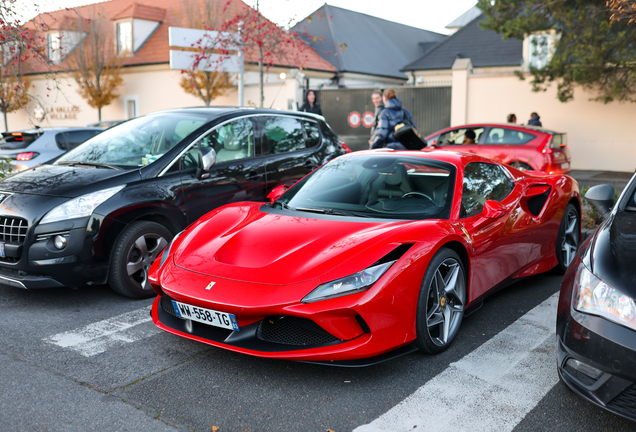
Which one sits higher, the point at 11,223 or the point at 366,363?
the point at 11,223

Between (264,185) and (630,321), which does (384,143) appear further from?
(630,321)

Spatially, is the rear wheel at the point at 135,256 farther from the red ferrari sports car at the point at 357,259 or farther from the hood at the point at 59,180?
the red ferrari sports car at the point at 357,259

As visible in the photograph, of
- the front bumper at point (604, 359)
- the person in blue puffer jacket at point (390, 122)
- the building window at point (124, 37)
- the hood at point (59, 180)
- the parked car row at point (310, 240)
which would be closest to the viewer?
the front bumper at point (604, 359)

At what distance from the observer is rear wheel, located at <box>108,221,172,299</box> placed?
16.0ft

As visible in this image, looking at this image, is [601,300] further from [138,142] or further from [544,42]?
[544,42]

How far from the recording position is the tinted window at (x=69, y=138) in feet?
37.6

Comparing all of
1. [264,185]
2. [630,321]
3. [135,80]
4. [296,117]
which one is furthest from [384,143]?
[135,80]

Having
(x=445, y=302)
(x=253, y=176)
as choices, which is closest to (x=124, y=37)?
(x=253, y=176)

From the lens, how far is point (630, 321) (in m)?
2.53

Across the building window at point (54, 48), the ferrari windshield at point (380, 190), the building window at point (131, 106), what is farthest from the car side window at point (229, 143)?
the building window at point (131, 106)

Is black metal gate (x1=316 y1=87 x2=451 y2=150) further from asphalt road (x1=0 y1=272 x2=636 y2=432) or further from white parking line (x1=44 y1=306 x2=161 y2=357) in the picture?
asphalt road (x1=0 y1=272 x2=636 y2=432)

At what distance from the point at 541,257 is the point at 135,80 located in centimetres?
2591

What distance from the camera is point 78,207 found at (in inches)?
187

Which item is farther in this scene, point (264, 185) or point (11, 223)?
point (264, 185)
